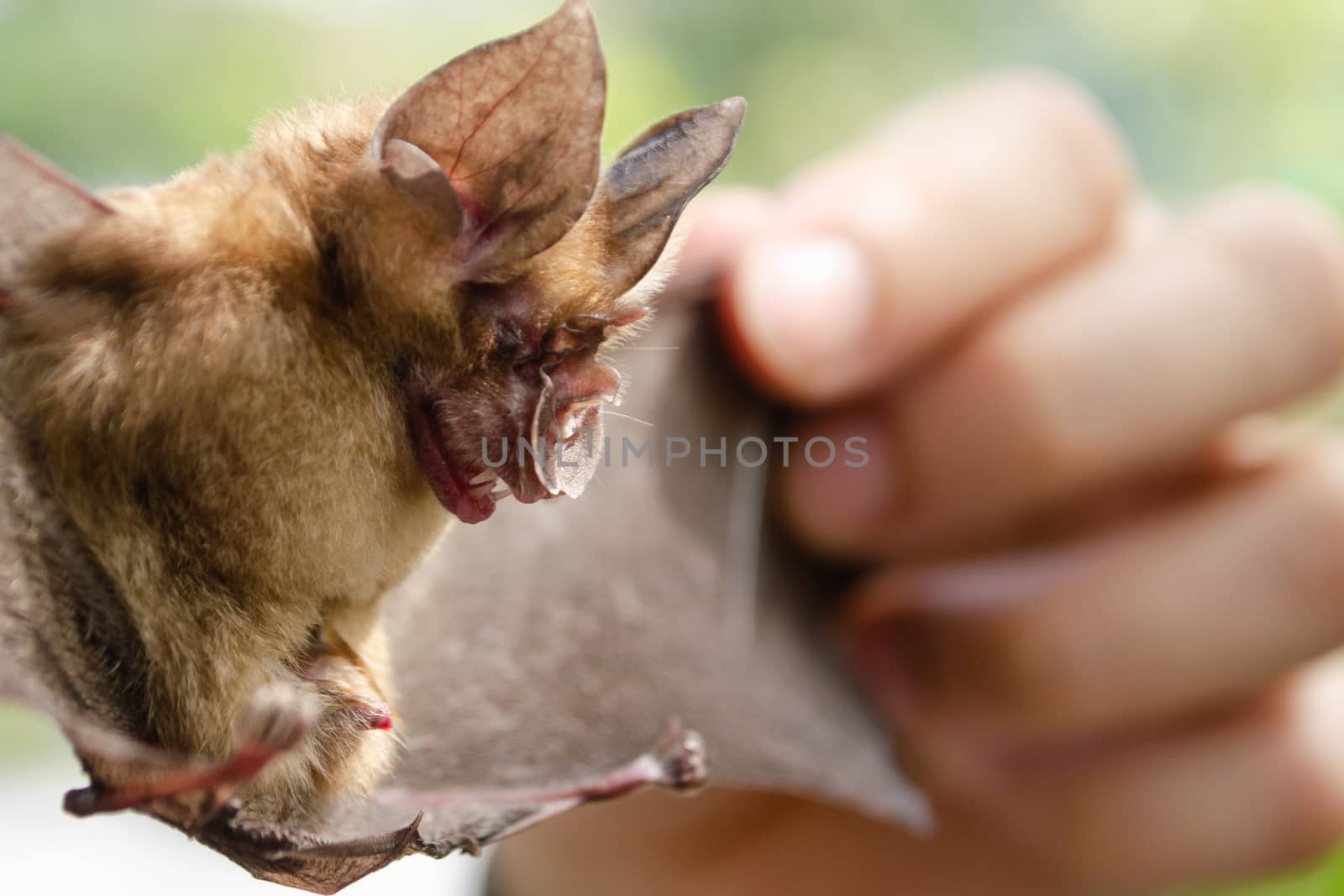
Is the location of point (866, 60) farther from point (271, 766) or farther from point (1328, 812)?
point (271, 766)

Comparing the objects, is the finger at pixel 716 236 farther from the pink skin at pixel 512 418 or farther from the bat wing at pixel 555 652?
the pink skin at pixel 512 418

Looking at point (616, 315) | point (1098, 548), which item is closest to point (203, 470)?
point (616, 315)

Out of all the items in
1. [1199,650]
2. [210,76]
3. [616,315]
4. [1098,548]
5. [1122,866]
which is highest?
[616,315]

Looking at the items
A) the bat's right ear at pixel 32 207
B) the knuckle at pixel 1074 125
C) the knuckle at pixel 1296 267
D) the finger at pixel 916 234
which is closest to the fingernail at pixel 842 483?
the finger at pixel 916 234

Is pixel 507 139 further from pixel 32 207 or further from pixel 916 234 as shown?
pixel 916 234

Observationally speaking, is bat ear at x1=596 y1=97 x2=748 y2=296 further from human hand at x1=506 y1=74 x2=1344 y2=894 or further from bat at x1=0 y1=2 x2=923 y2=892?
human hand at x1=506 y1=74 x2=1344 y2=894

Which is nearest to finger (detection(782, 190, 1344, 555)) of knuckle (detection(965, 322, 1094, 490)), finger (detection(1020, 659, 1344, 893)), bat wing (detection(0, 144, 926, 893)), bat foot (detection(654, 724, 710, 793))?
knuckle (detection(965, 322, 1094, 490))
